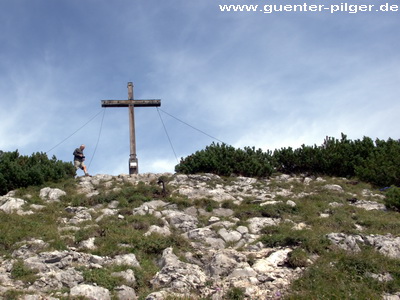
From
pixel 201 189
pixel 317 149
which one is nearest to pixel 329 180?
pixel 317 149

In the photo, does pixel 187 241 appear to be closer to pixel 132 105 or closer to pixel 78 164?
pixel 78 164

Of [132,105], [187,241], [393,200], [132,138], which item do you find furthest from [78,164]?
[393,200]

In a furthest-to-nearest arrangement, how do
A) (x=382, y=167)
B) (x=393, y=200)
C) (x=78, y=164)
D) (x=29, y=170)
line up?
1. (x=78, y=164)
2. (x=382, y=167)
3. (x=29, y=170)
4. (x=393, y=200)

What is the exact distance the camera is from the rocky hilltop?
903cm

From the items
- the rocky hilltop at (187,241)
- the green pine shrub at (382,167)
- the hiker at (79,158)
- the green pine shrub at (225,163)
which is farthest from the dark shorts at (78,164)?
the green pine shrub at (382,167)

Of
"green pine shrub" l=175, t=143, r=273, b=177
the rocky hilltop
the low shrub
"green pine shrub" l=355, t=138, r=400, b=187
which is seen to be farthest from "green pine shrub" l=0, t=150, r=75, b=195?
"green pine shrub" l=355, t=138, r=400, b=187

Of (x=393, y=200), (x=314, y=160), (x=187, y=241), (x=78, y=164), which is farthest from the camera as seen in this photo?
(x=314, y=160)

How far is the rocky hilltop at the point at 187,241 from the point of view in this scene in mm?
9031

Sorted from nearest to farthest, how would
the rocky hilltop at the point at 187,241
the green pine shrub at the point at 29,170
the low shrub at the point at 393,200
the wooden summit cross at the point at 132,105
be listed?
the rocky hilltop at the point at 187,241 < the low shrub at the point at 393,200 < the green pine shrub at the point at 29,170 < the wooden summit cross at the point at 132,105

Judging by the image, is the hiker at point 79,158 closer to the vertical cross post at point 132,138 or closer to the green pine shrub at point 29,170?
the green pine shrub at point 29,170

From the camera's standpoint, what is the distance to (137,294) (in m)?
9.05

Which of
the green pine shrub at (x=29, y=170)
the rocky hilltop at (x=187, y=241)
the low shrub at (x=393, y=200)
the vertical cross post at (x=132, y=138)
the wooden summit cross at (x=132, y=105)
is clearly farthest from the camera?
the wooden summit cross at (x=132, y=105)

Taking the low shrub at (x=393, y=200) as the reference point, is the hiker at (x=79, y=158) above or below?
above

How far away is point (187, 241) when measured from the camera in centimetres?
1166
